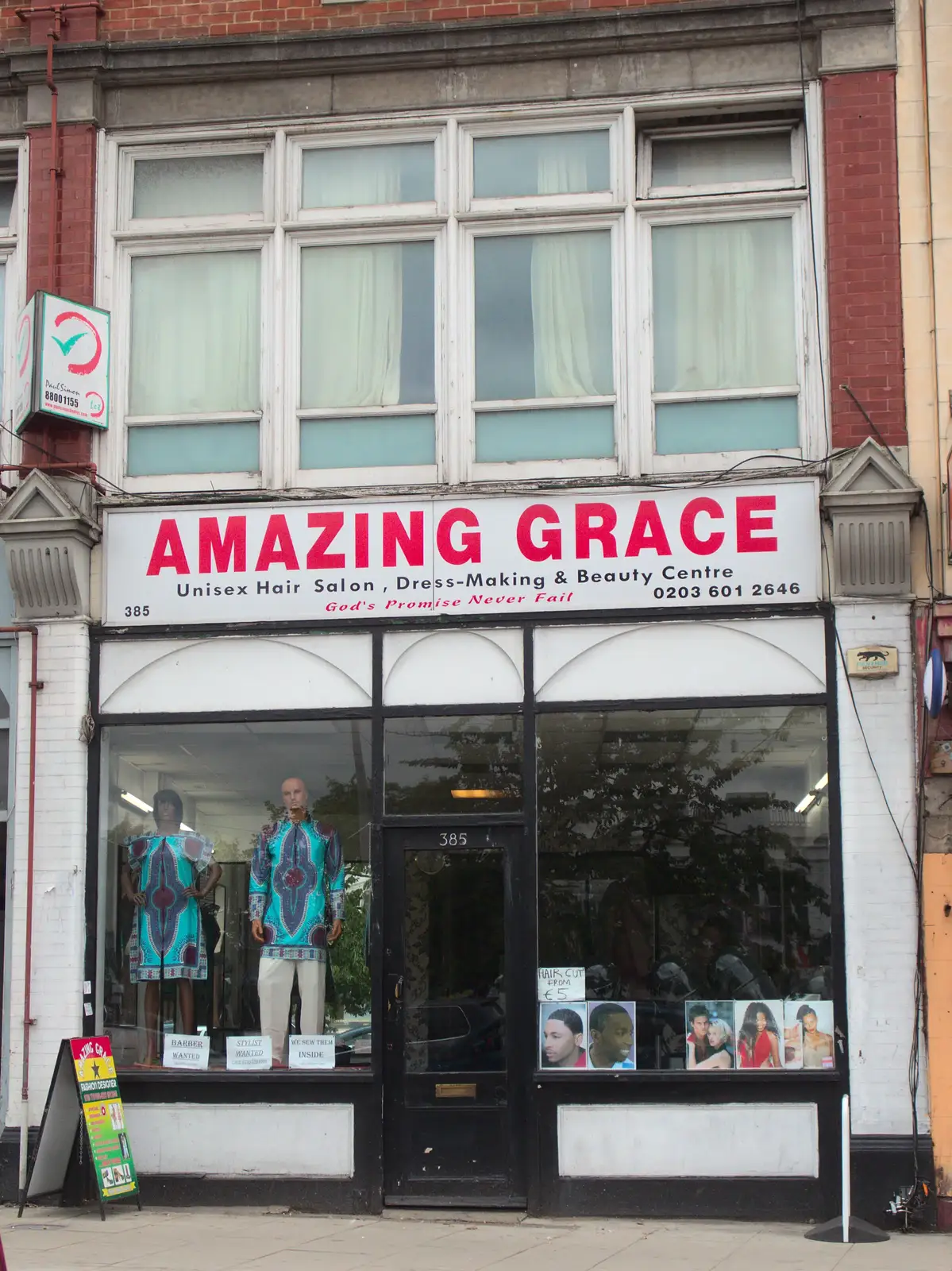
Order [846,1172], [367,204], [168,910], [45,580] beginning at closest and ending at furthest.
Result: [846,1172]
[45,580]
[168,910]
[367,204]

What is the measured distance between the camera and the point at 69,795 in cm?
1087

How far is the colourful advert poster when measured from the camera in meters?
9.98

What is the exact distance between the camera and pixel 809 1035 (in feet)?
33.2

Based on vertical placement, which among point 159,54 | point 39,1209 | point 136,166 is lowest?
point 39,1209

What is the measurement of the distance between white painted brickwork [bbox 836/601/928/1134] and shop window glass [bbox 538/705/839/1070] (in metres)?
0.23

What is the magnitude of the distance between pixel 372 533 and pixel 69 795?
281cm

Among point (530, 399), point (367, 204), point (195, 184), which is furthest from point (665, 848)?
point (195, 184)

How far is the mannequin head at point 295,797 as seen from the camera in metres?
11.0

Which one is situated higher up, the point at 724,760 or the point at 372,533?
the point at 372,533

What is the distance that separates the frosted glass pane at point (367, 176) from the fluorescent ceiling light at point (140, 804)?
454cm

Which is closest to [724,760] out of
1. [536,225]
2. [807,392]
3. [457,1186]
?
[807,392]

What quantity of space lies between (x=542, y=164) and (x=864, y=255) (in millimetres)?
2454

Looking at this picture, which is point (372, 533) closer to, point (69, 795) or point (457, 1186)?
point (69, 795)

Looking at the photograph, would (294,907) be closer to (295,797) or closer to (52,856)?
(295,797)
